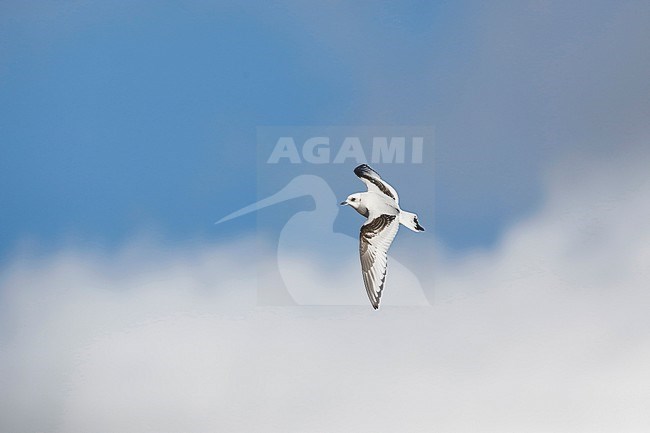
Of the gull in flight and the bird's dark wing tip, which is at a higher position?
the bird's dark wing tip

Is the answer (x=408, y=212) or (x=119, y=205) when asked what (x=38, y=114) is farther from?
(x=408, y=212)

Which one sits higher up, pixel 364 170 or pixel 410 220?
pixel 364 170

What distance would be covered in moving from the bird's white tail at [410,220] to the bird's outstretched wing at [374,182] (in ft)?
0.18

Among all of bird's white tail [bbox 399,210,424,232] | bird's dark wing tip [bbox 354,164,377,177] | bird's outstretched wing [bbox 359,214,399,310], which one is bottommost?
bird's outstretched wing [bbox 359,214,399,310]

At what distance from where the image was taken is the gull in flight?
2148mm

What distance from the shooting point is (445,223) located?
2.15 m

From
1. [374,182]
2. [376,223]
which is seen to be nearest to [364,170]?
[374,182]

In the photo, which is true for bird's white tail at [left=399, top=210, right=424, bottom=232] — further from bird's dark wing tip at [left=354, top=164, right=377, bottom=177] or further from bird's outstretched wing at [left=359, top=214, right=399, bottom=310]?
bird's dark wing tip at [left=354, top=164, right=377, bottom=177]

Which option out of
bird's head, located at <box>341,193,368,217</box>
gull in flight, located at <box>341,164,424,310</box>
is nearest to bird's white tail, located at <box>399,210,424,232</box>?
gull in flight, located at <box>341,164,424,310</box>

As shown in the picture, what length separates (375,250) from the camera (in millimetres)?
2150

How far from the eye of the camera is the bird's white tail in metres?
2.15

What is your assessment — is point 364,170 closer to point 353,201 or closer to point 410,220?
point 353,201

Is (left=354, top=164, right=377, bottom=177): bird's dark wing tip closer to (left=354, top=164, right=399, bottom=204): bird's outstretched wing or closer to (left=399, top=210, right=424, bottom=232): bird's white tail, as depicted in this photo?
(left=354, top=164, right=399, bottom=204): bird's outstretched wing

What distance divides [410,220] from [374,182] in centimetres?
19
